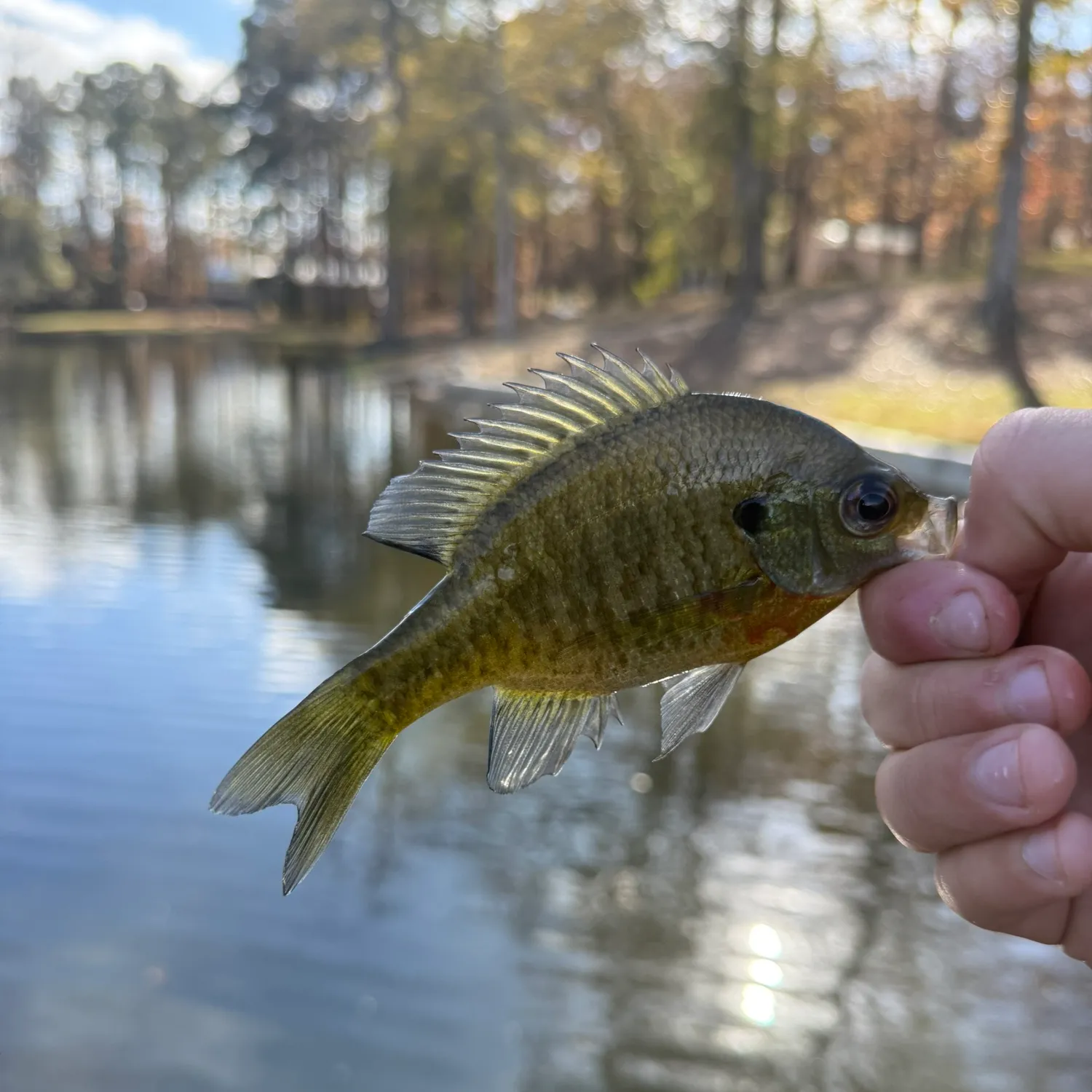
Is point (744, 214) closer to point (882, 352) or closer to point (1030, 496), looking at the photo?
point (882, 352)

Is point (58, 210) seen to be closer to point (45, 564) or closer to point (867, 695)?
point (45, 564)

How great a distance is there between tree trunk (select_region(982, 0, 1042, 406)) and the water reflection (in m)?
10.4

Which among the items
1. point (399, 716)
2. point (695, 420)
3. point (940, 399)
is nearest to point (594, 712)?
point (399, 716)

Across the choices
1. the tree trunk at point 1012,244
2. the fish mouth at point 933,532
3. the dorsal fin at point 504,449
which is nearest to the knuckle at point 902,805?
the fish mouth at point 933,532

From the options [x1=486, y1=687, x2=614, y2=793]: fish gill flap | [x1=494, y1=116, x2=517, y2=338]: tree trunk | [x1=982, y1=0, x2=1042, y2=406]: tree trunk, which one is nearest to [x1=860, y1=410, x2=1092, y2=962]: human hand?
[x1=486, y1=687, x2=614, y2=793]: fish gill flap

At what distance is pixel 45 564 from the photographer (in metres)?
8.34

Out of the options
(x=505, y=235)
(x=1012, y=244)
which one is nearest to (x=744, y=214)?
(x=505, y=235)

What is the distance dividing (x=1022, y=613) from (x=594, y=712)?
1.06 meters

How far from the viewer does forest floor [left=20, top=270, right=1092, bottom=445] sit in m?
14.1

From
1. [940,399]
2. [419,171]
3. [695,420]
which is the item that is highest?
[419,171]

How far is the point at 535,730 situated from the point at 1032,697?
2.69 ft

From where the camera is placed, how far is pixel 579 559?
3.63ft

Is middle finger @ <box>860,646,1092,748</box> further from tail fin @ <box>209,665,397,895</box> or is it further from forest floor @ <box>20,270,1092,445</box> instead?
forest floor @ <box>20,270,1092,445</box>

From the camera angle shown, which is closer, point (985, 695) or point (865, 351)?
point (985, 695)
